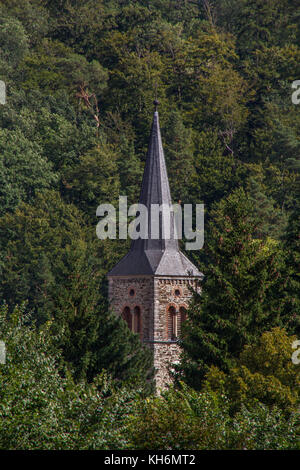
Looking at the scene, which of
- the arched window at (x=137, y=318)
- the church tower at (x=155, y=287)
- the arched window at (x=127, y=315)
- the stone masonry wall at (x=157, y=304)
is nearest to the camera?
the stone masonry wall at (x=157, y=304)

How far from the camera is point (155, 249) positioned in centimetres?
5841

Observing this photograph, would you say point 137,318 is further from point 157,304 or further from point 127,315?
point 157,304

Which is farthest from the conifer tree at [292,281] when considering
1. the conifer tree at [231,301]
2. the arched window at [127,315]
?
the arched window at [127,315]

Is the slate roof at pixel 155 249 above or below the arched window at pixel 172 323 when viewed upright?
above

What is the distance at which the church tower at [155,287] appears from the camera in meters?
57.5

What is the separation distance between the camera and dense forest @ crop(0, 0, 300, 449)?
3083cm

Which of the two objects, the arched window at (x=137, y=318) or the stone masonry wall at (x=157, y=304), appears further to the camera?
the arched window at (x=137, y=318)

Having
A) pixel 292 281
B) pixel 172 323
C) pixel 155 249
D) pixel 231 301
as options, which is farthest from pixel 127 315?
pixel 231 301

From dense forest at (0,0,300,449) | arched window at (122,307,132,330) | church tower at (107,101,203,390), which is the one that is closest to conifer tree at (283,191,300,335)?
dense forest at (0,0,300,449)

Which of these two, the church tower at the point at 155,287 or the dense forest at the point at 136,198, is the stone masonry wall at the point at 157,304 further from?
the dense forest at the point at 136,198

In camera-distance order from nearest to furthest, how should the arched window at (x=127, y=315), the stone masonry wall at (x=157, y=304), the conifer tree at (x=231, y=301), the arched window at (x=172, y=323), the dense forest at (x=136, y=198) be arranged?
the dense forest at (x=136, y=198), the conifer tree at (x=231, y=301), the stone masonry wall at (x=157, y=304), the arched window at (x=172, y=323), the arched window at (x=127, y=315)

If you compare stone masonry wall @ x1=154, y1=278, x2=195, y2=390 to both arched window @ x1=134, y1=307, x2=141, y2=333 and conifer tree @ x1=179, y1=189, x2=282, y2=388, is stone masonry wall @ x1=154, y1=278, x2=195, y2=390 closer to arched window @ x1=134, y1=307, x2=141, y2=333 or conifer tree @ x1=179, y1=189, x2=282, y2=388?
arched window @ x1=134, y1=307, x2=141, y2=333

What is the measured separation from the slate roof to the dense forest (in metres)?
2.51

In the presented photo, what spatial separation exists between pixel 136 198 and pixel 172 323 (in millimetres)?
21469
